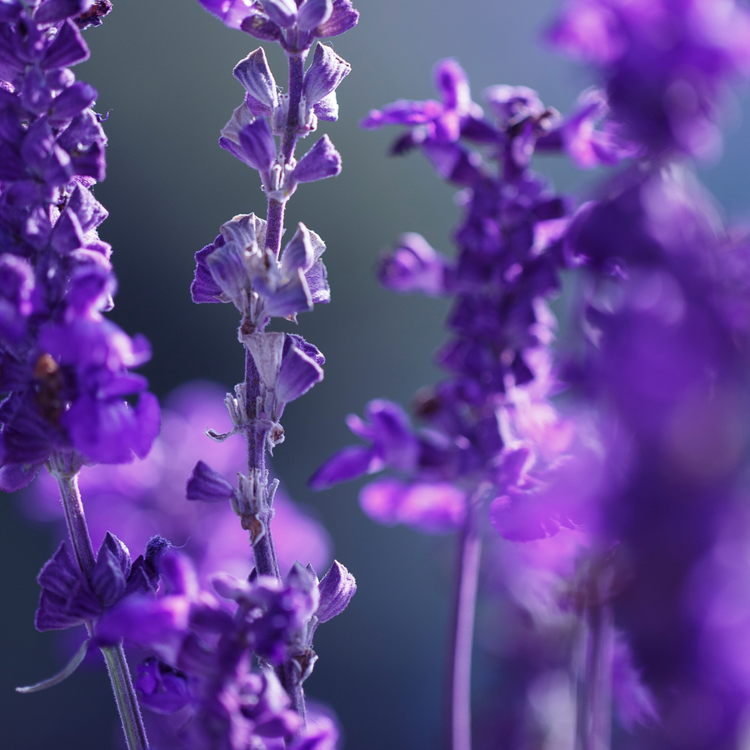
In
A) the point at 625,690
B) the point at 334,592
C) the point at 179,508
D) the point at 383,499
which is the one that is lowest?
the point at 179,508

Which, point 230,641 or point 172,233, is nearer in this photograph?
point 230,641

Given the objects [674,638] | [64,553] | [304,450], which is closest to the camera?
[674,638]

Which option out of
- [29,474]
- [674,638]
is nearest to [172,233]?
[29,474]

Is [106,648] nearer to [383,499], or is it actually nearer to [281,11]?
[383,499]

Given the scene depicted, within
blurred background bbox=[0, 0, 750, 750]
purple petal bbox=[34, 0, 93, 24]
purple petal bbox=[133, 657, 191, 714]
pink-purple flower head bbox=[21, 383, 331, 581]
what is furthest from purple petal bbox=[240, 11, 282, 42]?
blurred background bbox=[0, 0, 750, 750]

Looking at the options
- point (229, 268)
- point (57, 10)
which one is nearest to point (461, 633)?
point (229, 268)

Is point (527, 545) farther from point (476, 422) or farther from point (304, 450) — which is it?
point (304, 450)

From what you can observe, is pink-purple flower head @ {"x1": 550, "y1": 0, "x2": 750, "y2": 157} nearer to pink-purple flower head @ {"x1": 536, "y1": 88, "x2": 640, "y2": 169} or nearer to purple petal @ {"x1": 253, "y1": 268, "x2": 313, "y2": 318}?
pink-purple flower head @ {"x1": 536, "y1": 88, "x2": 640, "y2": 169}
